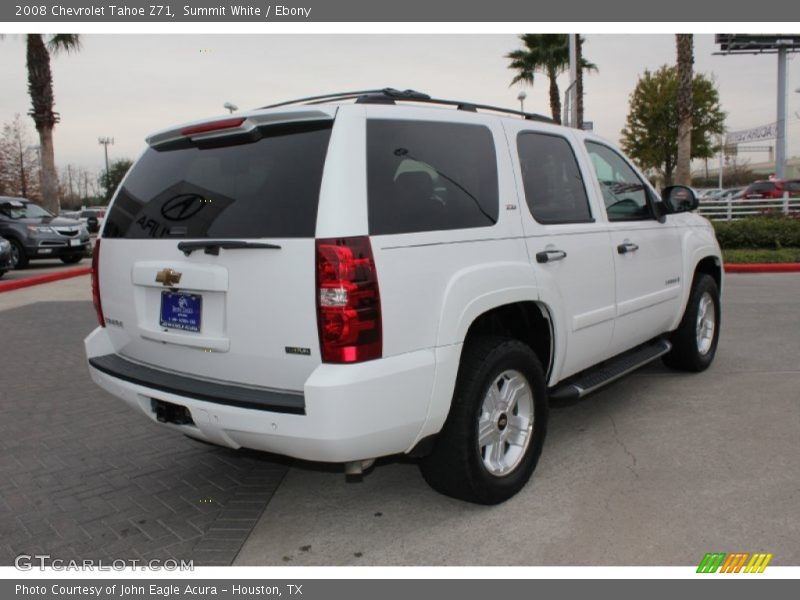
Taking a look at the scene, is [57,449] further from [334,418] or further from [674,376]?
[674,376]

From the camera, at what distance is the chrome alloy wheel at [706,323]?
5812 mm

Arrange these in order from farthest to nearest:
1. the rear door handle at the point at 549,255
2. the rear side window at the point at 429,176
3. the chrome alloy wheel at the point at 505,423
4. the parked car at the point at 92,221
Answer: the parked car at the point at 92,221 < the rear door handle at the point at 549,255 < the chrome alloy wheel at the point at 505,423 < the rear side window at the point at 429,176

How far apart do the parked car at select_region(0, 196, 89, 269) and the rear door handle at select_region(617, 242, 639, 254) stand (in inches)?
631

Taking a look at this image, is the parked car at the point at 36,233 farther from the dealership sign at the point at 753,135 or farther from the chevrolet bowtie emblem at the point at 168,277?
the dealership sign at the point at 753,135

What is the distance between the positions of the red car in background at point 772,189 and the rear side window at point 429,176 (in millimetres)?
24144

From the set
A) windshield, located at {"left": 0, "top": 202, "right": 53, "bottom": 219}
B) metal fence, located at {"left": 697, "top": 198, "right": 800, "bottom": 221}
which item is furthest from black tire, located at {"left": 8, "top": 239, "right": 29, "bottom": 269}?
metal fence, located at {"left": 697, "top": 198, "right": 800, "bottom": 221}

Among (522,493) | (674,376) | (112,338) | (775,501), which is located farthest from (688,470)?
(112,338)

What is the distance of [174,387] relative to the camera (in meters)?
3.19

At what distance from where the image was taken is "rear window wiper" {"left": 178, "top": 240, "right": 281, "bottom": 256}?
283cm

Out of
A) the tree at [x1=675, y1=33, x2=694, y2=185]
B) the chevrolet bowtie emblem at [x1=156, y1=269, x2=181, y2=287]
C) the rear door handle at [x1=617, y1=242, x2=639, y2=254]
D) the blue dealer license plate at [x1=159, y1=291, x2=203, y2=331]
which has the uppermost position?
the tree at [x1=675, y1=33, x2=694, y2=185]

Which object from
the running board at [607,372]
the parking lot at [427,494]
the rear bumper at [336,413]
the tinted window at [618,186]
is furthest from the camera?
the tinted window at [618,186]

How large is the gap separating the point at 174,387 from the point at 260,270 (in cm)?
77

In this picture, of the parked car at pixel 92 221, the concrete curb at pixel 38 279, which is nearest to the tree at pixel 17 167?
the parked car at pixel 92 221

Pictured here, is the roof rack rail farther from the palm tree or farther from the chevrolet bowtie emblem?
the palm tree
